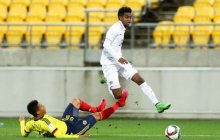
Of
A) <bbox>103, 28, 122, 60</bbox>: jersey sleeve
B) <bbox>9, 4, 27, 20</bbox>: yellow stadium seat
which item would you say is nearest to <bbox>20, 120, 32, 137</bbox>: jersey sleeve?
<bbox>103, 28, 122, 60</bbox>: jersey sleeve

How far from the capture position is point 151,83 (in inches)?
783

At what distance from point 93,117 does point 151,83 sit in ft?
20.9

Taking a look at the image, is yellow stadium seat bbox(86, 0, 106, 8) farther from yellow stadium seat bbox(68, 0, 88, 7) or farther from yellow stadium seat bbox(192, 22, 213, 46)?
yellow stadium seat bbox(192, 22, 213, 46)

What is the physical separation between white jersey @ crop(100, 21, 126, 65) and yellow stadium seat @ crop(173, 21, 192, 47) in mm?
4378

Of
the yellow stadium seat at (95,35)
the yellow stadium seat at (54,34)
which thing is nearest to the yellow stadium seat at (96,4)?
Result: the yellow stadium seat at (54,34)

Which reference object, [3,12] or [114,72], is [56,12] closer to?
[3,12]

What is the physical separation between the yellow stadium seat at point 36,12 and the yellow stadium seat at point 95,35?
9.00 ft

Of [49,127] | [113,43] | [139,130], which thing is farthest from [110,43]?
[49,127]

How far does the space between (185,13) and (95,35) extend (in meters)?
2.83

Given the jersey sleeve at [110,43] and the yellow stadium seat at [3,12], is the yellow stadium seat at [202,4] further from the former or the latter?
the jersey sleeve at [110,43]

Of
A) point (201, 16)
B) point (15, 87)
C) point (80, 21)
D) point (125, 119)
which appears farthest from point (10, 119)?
point (201, 16)

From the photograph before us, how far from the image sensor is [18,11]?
23266 millimetres

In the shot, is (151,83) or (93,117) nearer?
(93,117)

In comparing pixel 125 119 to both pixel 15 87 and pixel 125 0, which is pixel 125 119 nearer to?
pixel 15 87
